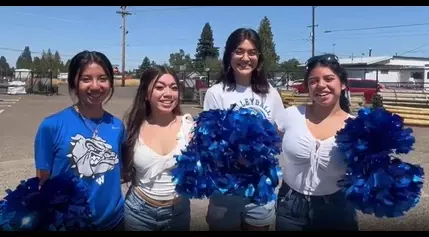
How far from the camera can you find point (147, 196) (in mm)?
2543

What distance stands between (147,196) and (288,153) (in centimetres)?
80

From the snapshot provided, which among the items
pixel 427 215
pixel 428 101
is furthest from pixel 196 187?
pixel 428 101

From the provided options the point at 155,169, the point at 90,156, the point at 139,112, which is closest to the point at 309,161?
the point at 155,169

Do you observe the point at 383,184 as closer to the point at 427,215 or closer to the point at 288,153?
the point at 288,153

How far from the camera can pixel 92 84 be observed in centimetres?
240

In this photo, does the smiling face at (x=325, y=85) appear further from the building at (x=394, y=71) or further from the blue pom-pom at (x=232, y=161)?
the building at (x=394, y=71)

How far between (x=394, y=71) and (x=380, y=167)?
30447mm

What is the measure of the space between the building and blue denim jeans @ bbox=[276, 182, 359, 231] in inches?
523

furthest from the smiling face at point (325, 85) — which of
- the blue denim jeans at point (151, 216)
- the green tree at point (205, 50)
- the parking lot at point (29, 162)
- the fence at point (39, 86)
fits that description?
the green tree at point (205, 50)

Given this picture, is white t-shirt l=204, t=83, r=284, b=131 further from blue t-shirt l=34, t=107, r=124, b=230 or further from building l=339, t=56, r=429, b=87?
building l=339, t=56, r=429, b=87

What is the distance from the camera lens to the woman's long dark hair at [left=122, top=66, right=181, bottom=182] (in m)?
2.54

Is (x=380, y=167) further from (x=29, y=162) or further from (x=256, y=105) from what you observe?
(x=29, y=162)

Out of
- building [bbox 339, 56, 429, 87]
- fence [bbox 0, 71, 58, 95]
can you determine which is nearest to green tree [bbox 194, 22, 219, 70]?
building [bbox 339, 56, 429, 87]

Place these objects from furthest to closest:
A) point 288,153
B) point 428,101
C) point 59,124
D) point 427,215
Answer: point 428,101
point 427,215
point 288,153
point 59,124
